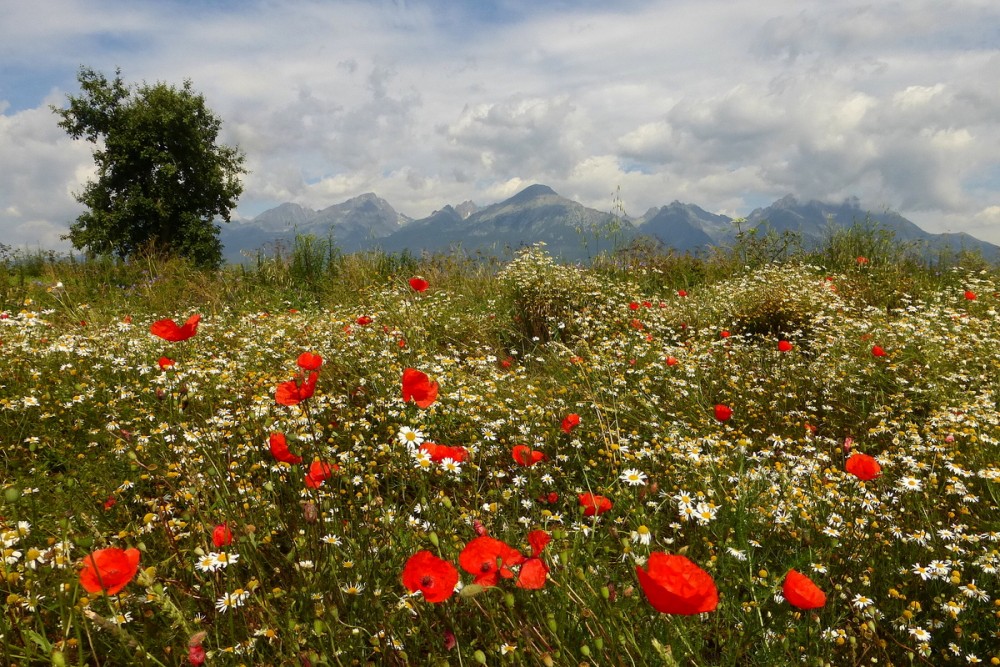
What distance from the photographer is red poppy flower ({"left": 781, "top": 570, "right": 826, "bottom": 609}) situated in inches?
48.2

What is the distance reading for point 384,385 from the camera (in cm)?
A: 398

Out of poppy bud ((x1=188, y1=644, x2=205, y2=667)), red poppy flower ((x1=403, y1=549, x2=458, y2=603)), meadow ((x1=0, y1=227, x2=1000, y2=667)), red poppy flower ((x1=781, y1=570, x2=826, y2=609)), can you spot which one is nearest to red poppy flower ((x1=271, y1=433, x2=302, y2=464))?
meadow ((x1=0, y1=227, x2=1000, y2=667))

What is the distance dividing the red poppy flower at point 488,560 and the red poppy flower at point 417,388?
2.06 ft

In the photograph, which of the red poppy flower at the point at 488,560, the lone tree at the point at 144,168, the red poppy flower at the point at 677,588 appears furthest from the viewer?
the lone tree at the point at 144,168

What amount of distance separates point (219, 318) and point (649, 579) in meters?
6.61

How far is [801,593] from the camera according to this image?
124cm

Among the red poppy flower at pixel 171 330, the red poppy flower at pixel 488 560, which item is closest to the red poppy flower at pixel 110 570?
the red poppy flower at pixel 488 560

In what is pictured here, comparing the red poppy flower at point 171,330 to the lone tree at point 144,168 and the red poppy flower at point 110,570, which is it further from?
the lone tree at point 144,168

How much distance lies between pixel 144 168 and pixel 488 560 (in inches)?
1504

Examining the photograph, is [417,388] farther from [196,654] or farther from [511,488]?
[511,488]

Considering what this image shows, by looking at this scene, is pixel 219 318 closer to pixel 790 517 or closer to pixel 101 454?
pixel 101 454

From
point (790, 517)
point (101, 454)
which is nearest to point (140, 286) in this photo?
point (101, 454)

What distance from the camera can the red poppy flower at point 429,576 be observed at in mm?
1243

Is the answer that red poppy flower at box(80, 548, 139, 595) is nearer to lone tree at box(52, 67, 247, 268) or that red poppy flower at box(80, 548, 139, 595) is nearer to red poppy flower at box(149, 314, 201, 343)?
red poppy flower at box(149, 314, 201, 343)
